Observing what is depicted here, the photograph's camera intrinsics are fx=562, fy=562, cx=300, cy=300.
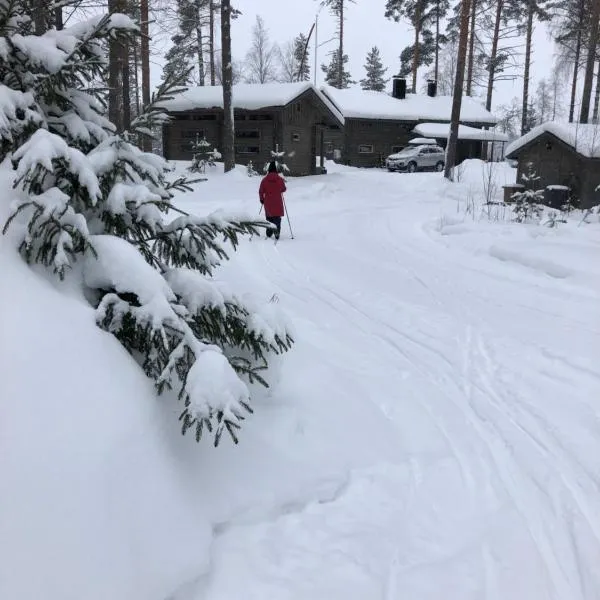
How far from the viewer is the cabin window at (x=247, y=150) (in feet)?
86.5

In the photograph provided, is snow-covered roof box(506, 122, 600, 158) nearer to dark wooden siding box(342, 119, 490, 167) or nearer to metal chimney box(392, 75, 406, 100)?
dark wooden siding box(342, 119, 490, 167)

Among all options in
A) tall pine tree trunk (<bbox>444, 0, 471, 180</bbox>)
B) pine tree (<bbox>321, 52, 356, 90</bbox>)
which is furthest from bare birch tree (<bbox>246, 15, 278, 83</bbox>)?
tall pine tree trunk (<bbox>444, 0, 471, 180</bbox>)

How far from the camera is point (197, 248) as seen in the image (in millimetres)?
3818

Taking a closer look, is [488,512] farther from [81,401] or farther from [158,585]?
[81,401]

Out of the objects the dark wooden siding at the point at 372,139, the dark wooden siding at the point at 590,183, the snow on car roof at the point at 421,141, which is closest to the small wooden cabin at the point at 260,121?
the dark wooden siding at the point at 372,139

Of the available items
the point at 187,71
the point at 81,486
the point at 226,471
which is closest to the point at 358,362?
the point at 226,471

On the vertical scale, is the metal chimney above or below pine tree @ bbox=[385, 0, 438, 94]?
below

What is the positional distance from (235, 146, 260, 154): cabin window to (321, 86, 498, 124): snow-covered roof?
11590 millimetres

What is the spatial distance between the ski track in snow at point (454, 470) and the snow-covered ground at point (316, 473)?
0.01 m

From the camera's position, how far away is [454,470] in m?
3.75

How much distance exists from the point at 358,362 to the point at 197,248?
2.28 metres

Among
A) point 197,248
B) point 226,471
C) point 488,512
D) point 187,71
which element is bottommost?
point 488,512

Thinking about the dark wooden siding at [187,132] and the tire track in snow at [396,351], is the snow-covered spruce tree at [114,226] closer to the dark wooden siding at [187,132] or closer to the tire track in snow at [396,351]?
the tire track in snow at [396,351]

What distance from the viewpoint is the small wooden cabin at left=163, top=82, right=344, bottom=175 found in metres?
24.6
